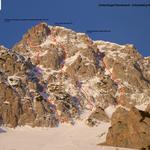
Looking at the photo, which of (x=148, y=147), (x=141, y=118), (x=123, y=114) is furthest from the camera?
(x=123, y=114)

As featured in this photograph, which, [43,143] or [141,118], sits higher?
[141,118]

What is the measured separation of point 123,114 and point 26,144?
43.8 meters

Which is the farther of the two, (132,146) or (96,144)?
(96,144)

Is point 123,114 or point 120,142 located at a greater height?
point 123,114

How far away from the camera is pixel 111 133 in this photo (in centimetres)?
17412

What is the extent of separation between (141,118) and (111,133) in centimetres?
1396

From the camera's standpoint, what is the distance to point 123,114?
183 m

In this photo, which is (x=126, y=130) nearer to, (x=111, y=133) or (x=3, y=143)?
(x=111, y=133)

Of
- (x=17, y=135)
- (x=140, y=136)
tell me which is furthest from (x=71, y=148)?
(x=17, y=135)

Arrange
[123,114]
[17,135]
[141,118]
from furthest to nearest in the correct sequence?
[17,135] → [123,114] → [141,118]

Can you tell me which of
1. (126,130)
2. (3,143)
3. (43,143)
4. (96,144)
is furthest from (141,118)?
(3,143)

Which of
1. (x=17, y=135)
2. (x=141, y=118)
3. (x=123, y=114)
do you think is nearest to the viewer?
(x=141, y=118)

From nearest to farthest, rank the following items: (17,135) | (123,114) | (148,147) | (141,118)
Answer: (148,147), (141,118), (123,114), (17,135)

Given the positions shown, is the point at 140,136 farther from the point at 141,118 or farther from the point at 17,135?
the point at 17,135
